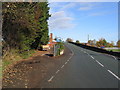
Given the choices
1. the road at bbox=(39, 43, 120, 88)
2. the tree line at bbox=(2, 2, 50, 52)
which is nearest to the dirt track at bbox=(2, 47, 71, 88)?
the road at bbox=(39, 43, 120, 88)

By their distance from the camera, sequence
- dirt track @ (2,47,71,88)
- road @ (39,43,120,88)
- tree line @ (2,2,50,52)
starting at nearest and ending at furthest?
road @ (39,43,120,88), dirt track @ (2,47,71,88), tree line @ (2,2,50,52)

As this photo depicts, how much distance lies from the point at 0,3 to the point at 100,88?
30.4 feet

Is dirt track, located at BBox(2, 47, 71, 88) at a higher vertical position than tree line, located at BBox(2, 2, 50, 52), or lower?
lower

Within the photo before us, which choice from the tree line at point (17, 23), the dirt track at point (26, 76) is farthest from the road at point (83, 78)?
the tree line at point (17, 23)

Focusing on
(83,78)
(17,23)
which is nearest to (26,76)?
(83,78)

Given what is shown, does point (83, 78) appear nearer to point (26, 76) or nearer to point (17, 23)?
point (26, 76)

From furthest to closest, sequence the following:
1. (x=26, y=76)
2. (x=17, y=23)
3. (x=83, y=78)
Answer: (x=17, y=23) < (x=26, y=76) < (x=83, y=78)

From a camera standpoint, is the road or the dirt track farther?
the dirt track

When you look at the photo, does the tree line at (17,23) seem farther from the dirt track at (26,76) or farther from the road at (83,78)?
the road at (83,78)

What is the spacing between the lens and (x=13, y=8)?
1398 centimetres

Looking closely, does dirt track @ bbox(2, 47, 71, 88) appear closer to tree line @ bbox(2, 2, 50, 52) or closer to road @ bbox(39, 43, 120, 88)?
road @ bbox(39, 43, 120, 88)

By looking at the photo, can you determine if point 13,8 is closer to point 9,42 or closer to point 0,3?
point 0,3

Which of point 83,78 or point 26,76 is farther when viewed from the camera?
point 26,76

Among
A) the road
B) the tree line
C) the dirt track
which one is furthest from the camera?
the tree line
